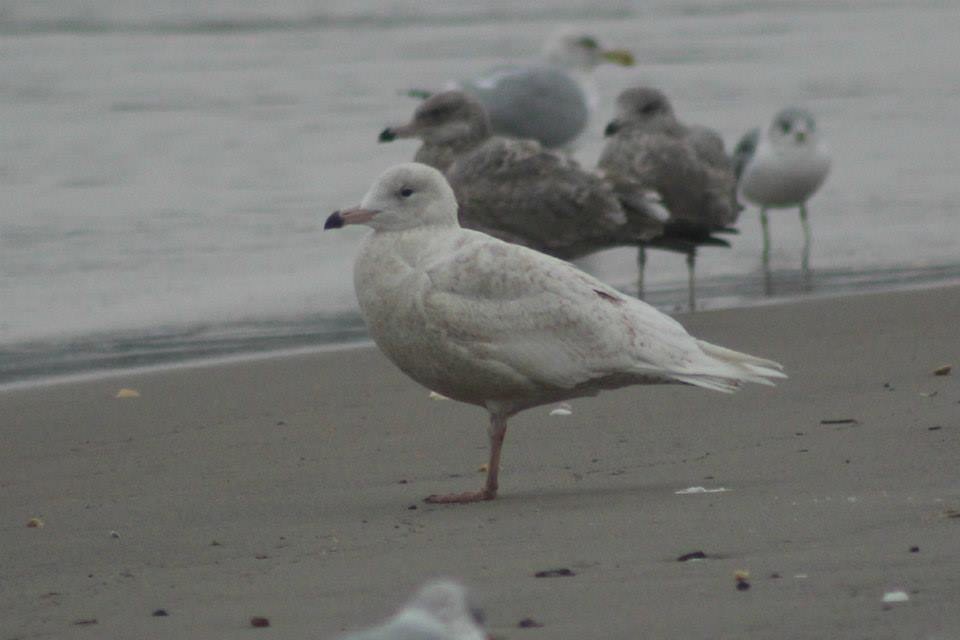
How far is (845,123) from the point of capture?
18.5 m

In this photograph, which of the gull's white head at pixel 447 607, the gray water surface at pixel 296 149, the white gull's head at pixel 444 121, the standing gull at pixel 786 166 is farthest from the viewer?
the standing gull at pixel 786 166

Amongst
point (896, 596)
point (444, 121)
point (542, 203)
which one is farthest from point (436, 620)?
point (444, 121)

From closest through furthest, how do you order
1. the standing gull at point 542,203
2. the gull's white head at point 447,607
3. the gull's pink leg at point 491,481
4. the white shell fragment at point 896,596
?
1. the gull's white head at point 447,607
2. the white shell fragment at point 896,596
3. the gull's pink leg at point 491,481
4. the standing gull at point 542,203

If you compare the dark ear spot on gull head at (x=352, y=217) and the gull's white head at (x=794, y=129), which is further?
the gull's white head at (x=794, y=129)

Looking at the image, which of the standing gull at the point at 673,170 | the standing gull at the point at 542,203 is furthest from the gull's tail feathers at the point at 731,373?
the standing gull at the point at 673,170

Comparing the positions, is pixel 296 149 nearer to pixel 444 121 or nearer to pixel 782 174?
pixel 782 174

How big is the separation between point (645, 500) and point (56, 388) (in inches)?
135

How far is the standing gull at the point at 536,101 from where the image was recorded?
49.3 feet

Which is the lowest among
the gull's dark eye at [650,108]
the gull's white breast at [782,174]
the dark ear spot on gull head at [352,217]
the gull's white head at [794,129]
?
the gull's white breast at [782,174]

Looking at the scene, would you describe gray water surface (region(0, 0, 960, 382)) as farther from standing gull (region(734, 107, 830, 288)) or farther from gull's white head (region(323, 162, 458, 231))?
gull's white head (region(323, 162, 458, 231))

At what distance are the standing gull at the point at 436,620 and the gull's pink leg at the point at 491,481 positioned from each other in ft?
8.87

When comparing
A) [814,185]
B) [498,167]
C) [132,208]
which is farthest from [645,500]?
[132,208]

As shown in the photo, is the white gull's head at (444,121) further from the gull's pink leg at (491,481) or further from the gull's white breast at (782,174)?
the gull's pink leg at (491,481)

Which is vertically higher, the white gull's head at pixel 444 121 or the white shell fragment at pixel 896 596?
the white gull's head at pixel 444 121
